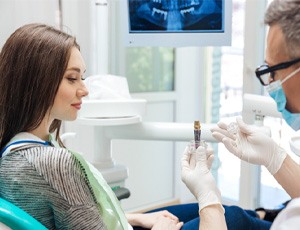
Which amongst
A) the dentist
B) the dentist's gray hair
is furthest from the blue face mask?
the dentist's gray hair

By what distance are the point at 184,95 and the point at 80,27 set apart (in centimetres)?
105

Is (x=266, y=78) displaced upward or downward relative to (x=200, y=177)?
upward

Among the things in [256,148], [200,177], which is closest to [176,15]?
[256,148]

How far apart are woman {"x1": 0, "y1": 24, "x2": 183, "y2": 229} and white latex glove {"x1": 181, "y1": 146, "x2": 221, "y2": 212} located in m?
0.25

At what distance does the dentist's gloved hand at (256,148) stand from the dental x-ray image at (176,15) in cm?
63

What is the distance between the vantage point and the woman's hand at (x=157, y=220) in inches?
57.8

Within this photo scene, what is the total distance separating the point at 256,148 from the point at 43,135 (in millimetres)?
697

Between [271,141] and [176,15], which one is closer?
[271,141]

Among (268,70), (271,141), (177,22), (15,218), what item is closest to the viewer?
(15,218)

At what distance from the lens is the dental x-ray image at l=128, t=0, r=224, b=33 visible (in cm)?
193

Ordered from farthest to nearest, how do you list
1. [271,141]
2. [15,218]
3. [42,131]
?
[271,141], [42,131], [15,218]

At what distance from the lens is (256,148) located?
1.44 metres

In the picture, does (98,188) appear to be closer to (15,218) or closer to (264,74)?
(15,218)

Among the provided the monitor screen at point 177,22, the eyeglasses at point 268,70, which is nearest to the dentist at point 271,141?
the eyeglasses at point 268,70
